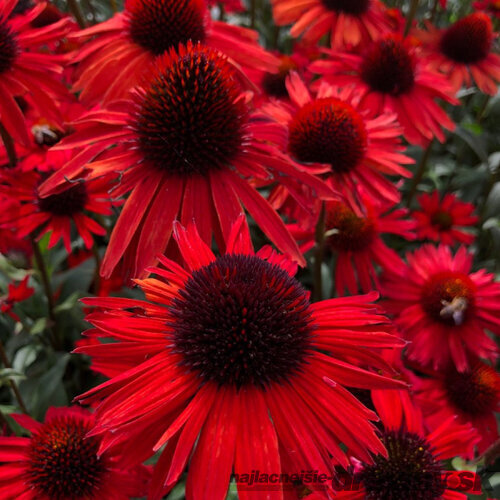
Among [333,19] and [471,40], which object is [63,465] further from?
[471,40]

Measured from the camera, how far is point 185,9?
133 centimetres

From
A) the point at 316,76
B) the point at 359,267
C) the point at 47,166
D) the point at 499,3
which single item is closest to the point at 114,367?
the point at 47,166

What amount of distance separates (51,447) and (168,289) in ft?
1.56

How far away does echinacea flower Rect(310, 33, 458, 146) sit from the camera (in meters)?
1.72

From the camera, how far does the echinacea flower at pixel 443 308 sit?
138cm

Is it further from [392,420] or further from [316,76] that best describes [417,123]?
[392,420]

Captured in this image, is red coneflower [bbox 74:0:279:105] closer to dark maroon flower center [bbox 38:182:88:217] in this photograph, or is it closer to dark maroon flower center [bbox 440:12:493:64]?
dark maroon flower center [bbox 38:182:88:217]

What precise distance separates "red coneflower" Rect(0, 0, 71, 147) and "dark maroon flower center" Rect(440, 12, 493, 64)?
1.70 m

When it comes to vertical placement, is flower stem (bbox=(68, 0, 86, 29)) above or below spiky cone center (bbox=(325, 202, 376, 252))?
above

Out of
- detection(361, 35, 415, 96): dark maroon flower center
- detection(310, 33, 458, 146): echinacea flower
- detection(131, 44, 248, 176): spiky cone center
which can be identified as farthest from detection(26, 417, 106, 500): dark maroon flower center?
detection(361, 35, 415, 96): dark maroon flower center

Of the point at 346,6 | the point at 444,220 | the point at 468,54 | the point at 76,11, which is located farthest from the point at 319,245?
the point at 468,54

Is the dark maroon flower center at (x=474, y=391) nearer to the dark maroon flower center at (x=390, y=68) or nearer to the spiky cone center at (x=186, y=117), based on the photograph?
the spiky cone center at (x=186, y=117)

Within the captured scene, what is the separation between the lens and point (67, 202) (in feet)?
4.58

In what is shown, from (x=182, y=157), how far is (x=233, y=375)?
0.49 metres
